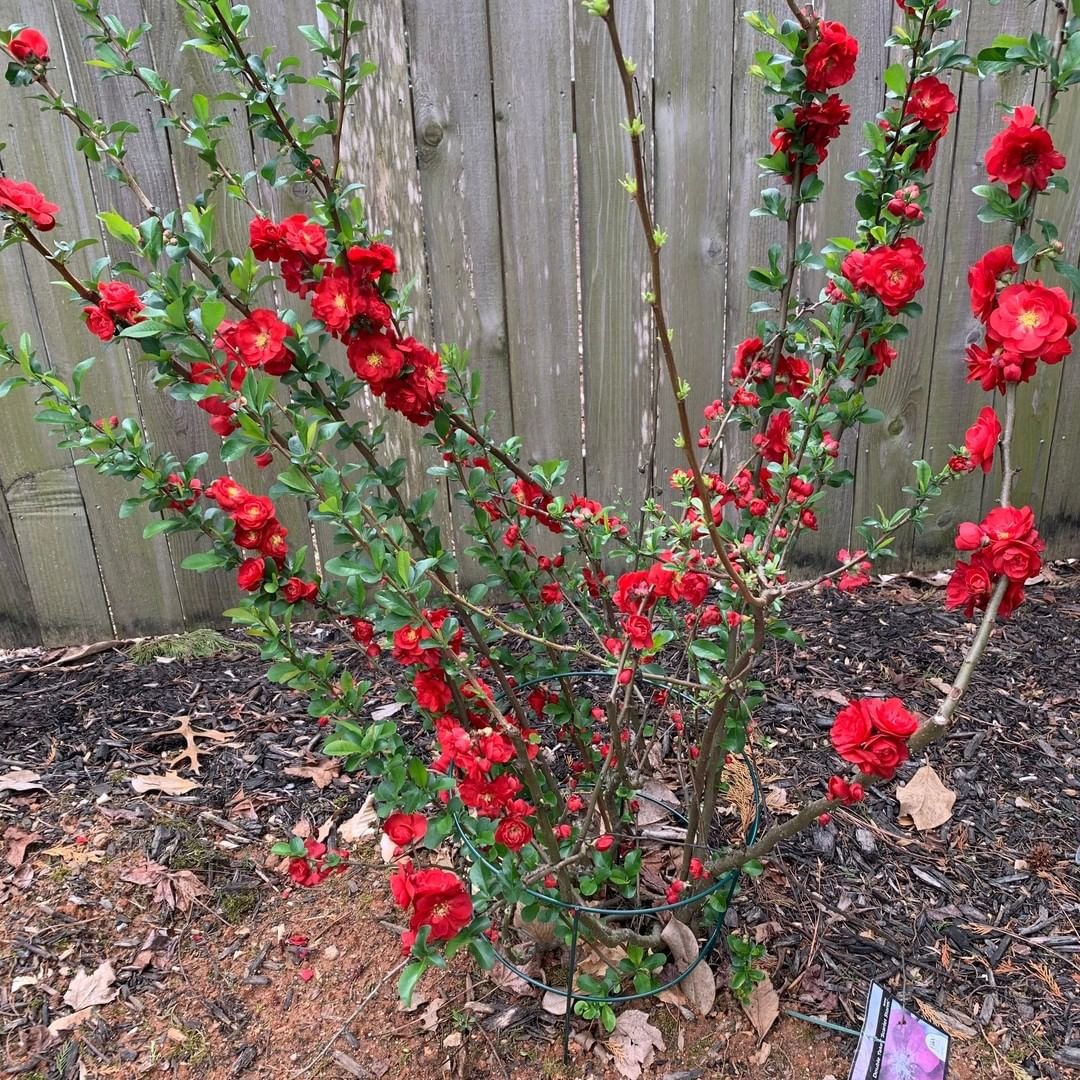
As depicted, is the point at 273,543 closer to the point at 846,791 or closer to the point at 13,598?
the point at 846,791

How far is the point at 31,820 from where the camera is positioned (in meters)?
2.18

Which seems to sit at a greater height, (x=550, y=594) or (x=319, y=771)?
(x=550, y=594)

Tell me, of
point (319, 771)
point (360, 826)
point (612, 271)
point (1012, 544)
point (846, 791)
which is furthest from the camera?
point (612, 271)

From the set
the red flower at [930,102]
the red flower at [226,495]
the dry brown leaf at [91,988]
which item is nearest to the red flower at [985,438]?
the red flower at [930,102]

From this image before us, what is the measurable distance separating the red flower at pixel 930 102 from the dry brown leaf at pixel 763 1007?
5.24ft

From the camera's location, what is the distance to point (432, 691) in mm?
1468

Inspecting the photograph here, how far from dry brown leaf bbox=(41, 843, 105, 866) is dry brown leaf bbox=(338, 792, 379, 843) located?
57 cm

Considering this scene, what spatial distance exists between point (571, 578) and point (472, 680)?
1.90ft

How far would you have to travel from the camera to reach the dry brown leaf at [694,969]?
170 centimetres

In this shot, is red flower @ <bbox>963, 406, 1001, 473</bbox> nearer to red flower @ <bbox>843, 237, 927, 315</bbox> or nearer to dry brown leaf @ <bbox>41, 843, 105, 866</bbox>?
red flower @ <bbox>843, 237, 927, 315</bbox>

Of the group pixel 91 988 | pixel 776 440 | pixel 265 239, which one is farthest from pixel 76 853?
pixel 776 440

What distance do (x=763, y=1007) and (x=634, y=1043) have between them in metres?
0.27

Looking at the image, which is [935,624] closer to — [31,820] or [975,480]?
[975,480]

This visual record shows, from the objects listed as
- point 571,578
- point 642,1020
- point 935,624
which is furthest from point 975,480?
point 642,1020
